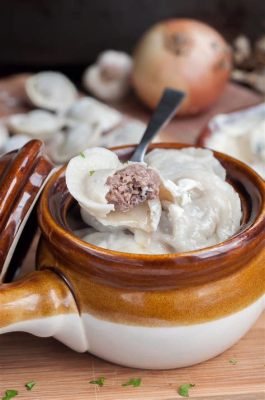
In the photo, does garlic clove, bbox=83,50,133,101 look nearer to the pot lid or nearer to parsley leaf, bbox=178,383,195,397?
the pot lid

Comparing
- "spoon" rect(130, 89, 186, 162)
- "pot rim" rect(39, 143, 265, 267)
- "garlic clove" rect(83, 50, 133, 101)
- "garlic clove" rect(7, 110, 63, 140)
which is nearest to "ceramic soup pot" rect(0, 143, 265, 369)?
"pot rim" rect(39, 143, 265, 267)

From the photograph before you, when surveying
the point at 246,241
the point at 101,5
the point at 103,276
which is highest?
the point at 246,241

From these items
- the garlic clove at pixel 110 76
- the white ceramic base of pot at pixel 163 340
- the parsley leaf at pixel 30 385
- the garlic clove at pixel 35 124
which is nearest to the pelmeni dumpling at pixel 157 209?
the white ceramic base of pot at pixel 163 340

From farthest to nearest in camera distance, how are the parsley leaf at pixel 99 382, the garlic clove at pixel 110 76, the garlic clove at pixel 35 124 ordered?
the garlic clove at pixel 110 76
the garlic clove at pixel 35 124
the parsley leaf at pixel 99 382

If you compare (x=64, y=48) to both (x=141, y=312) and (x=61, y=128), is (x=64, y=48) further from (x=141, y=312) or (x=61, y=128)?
(x=141, y=312)

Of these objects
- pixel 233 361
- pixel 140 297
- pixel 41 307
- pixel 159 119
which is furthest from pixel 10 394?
pixel 159 119

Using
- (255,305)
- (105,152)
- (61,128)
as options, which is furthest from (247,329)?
(61,128)

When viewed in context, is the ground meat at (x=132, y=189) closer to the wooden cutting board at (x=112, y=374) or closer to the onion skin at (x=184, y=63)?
the wooden cutting board at (x=112, y=374)
